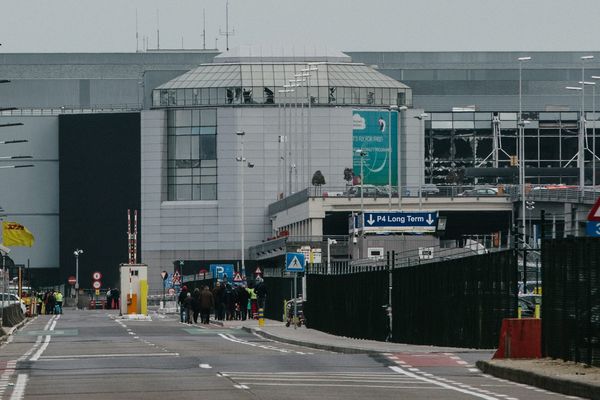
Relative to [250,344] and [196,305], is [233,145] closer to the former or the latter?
[196,305]

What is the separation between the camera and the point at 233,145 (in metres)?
158

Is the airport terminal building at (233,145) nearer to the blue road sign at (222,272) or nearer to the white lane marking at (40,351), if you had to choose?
the blue road sign at (222,272)

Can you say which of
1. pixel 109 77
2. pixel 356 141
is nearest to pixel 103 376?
pixel 356 141

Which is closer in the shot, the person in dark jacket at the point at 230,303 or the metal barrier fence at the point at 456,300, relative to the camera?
the metal barrier fence at the point at 456,300

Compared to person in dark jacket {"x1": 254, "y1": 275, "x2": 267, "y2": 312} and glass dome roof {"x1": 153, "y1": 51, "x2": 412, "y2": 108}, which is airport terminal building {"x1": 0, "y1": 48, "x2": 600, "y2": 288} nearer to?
glass dome roof {"x1": 153, "y1": 51, "x2": 412, "y2": 108}

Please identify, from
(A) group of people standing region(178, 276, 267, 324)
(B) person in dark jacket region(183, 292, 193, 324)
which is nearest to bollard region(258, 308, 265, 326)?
(A) group of people standing region(178, 276, 267, 324)

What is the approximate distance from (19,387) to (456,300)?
16.2 metres

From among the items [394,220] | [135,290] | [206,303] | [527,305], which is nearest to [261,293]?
[206,303]

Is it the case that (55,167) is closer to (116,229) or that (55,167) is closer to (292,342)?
(116,229)

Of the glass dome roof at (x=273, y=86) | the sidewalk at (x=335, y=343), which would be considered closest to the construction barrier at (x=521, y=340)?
the sidewalk at (x=335, y=343)

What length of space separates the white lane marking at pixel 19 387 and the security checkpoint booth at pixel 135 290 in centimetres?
6152

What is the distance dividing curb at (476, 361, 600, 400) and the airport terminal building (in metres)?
115

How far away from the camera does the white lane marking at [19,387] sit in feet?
81.3

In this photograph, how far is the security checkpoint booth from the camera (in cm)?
9206
